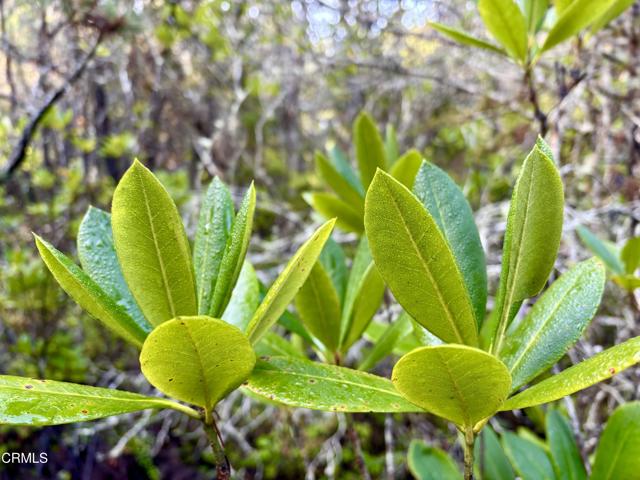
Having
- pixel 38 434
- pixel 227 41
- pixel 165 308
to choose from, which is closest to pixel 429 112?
pixel 227 41

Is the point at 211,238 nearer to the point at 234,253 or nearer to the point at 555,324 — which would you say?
the point at 234,253

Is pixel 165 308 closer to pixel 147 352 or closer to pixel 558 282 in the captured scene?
pixel 147 352

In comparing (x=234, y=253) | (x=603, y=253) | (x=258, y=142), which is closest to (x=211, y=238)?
(x=234, y=253)

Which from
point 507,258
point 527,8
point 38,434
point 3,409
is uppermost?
point 527,8

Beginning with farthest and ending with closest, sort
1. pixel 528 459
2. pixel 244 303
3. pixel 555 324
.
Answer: pixel 528 459
pixel 244 303
pixel 555 324

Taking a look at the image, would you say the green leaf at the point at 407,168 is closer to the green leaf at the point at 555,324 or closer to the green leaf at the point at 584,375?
the green leaf at the point at 555,324

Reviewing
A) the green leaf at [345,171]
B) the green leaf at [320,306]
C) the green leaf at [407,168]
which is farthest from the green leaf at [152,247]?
the green leaf at [345,171]
